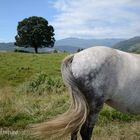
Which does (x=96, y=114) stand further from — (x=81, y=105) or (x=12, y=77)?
(x=12, y=77)

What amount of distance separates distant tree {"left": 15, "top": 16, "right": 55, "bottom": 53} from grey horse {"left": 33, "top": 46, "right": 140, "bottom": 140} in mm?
62891

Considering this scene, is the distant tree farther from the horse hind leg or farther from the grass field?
the horse hind leg

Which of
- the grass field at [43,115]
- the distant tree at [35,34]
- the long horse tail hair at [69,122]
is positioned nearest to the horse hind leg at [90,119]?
the long horse tail hair at [69,122]

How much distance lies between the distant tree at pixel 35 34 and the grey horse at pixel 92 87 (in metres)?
62.9

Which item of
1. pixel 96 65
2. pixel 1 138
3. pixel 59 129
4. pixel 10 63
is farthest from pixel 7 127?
pixel 10 63

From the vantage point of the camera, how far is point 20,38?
73812mm

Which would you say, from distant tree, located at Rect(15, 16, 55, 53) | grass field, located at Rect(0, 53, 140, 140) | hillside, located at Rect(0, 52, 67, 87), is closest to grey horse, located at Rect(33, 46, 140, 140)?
grass field, located at Rect(0, 53, 140, 140)

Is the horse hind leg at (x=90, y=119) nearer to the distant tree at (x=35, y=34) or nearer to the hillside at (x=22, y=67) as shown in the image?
the hillside at (x=22, y=67)

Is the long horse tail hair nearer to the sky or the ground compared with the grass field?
nearer to the sky

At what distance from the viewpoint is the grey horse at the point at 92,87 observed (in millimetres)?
5977

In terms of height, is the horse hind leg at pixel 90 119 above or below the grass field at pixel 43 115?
above

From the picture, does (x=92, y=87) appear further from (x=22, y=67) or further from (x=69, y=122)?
(x=22, y=67)

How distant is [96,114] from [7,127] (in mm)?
3317

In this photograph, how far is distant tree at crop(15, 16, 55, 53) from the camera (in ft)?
232
